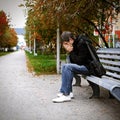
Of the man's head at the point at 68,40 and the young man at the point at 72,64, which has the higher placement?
the man's head at the point at 68,40

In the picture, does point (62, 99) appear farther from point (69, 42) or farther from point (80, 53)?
point (69, 42)

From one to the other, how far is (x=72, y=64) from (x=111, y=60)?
102cm

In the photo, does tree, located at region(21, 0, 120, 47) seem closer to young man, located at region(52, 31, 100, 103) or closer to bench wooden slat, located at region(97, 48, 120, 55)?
bench wooden slat, located at region(97, 48, 120, 55)

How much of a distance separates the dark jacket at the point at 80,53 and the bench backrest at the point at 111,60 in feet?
1.61

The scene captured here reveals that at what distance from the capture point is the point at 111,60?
812 cm

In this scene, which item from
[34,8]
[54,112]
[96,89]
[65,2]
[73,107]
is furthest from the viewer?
[34,8]

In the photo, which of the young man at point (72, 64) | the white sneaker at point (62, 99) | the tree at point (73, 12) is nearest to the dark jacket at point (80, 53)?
the young man at point (72, 64)

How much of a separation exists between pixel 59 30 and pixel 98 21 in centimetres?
184

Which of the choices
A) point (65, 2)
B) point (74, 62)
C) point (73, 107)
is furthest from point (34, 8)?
point (73, 107)

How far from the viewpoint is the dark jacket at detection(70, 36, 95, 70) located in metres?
7.59

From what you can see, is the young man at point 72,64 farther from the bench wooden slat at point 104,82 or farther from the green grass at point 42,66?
the green grass at point 42,66

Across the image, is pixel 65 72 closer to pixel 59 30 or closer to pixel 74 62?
pixel 74 62

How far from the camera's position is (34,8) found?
12594 millimetres

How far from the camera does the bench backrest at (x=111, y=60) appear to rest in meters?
7.38
